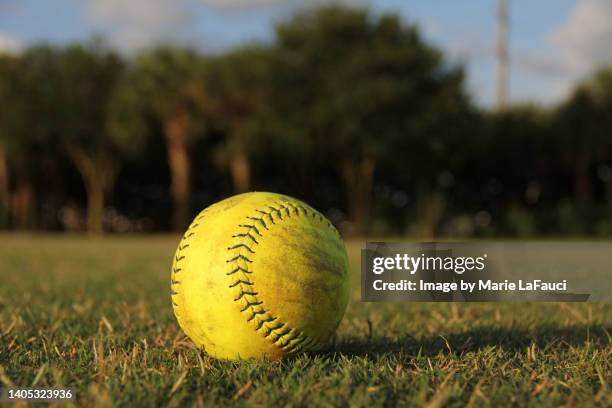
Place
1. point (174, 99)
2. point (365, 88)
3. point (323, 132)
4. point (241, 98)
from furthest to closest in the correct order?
point (174, 99), point (241, 98), point (323, 132), point (365, 88)

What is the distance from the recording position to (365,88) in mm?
26906

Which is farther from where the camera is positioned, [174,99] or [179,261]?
[174,99]

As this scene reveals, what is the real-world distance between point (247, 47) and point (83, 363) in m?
29.7

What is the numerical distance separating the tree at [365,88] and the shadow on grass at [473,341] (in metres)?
22.8

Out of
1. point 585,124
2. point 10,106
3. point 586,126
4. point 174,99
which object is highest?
point 174,99

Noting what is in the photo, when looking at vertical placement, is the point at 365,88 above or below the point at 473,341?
above

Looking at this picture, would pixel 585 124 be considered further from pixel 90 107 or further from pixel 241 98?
pixel 90 107

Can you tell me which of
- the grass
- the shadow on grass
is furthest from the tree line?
the shadow on grass

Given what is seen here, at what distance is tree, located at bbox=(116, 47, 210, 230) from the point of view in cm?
3194

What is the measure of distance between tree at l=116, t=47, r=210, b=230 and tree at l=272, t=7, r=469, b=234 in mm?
5574

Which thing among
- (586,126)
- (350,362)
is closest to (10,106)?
(586,126)

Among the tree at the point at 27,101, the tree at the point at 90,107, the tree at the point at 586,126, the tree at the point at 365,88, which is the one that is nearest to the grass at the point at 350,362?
the tree at the point at 365,88

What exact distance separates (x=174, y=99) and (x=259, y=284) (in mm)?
30345

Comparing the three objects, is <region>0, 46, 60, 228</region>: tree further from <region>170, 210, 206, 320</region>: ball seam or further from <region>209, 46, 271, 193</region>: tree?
<region>170, 210, 206, 320</region>: ball seam
